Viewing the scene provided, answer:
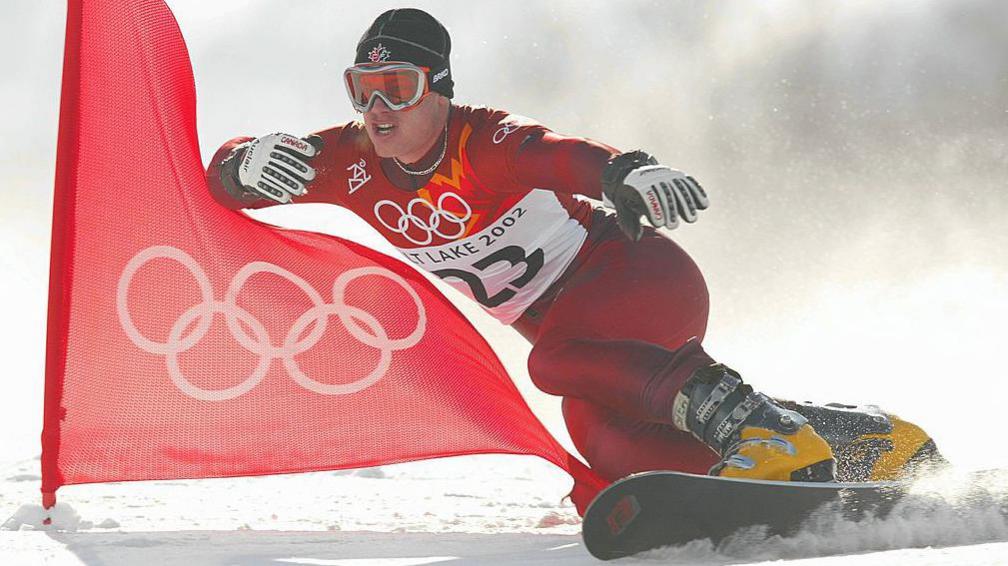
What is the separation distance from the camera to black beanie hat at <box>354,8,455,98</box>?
13.2ft

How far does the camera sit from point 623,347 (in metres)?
3.58

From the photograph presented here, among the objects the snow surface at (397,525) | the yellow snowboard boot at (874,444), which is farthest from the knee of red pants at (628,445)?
the yellow snowboard boot at (874,444)

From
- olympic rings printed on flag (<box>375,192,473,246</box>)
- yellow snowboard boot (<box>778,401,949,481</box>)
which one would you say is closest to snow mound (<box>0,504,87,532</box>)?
olympic rings printed on flag (<box>375,192,473,246</box>)

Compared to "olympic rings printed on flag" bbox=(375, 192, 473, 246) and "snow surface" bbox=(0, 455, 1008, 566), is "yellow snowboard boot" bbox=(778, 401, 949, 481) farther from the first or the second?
"olympic rings printed on flag" bbox=(375, 192, 473, 246)

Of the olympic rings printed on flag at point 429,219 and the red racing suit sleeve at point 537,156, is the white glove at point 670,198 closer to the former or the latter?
the red racing suit sleeve at point 537,156

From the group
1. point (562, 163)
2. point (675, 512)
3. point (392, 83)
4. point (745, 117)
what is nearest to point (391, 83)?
point (392, 83)

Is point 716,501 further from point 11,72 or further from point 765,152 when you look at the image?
point 11,72

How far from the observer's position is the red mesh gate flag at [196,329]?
4.14m

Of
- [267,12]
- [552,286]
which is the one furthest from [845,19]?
[552,286]

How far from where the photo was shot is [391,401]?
4.47 m

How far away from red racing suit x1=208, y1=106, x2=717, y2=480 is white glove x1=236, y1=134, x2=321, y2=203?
18 cm

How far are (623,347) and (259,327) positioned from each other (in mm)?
1484

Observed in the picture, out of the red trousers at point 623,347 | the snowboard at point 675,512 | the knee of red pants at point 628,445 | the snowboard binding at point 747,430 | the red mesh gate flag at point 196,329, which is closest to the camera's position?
the snowboard at point 675,512

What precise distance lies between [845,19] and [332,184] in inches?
327
